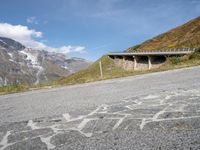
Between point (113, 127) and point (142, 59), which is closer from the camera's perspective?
point (113, 127)

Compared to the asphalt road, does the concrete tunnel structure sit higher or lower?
higher

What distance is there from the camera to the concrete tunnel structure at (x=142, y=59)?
56.4 m

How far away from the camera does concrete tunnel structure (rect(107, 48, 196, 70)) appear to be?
56375 mm

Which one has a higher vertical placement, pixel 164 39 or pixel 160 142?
pixel 164 39

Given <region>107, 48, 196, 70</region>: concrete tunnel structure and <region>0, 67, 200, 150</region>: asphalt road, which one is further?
<region>107, 48, 196, 70</region>: concrete tunnel structure

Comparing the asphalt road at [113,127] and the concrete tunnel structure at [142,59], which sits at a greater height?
the concrete tunnel structure at [142,59]

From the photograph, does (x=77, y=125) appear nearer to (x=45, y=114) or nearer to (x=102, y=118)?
(x=102, y=118)

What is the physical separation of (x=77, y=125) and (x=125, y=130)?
113 centimetres

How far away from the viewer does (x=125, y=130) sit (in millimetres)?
4508

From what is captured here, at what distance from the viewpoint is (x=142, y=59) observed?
67812mm

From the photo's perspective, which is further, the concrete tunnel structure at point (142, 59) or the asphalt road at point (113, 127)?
the concrete tunnel structure at point (142, 59)

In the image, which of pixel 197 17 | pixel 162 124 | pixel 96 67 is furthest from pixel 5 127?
pixel 197 17

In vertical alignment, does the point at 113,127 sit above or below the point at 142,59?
below

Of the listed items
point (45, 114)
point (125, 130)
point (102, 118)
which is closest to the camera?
point (125, 130)
